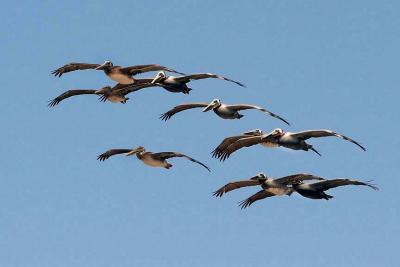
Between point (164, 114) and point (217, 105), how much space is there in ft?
24.6

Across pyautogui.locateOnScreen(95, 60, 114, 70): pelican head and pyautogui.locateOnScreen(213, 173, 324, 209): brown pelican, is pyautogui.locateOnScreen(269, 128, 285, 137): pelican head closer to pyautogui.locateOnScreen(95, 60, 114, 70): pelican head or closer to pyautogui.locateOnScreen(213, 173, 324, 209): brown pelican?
pyautogui.locateOnScreen(213, 173, 324, 209): brown pelican

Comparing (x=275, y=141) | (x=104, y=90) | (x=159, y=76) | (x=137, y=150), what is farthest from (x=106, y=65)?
(x=275, y=141)

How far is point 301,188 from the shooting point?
90000 mm

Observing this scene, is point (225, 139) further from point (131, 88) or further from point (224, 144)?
point (131, 88)

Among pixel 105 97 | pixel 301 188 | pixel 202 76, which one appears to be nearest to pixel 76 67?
pixel 105 97

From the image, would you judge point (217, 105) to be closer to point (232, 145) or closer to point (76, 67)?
point (232, 145)

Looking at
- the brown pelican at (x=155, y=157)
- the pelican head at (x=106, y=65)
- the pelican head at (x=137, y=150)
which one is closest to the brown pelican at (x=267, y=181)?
the brown pelican at (x=155, y=157)

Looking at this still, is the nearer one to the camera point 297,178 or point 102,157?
point 297,178

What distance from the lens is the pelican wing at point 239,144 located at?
310 ft

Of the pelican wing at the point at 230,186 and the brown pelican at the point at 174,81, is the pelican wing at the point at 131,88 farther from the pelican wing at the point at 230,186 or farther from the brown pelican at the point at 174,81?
the pelican wing at the point at 230,186

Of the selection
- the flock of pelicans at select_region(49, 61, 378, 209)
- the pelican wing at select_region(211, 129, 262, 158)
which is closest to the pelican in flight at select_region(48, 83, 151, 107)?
the flock of pelicans at select_region(49, 61, 378, 209)

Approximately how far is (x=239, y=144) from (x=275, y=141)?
564 cm

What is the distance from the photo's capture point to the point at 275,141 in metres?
90.4

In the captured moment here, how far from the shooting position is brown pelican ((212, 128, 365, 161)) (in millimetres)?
87938
